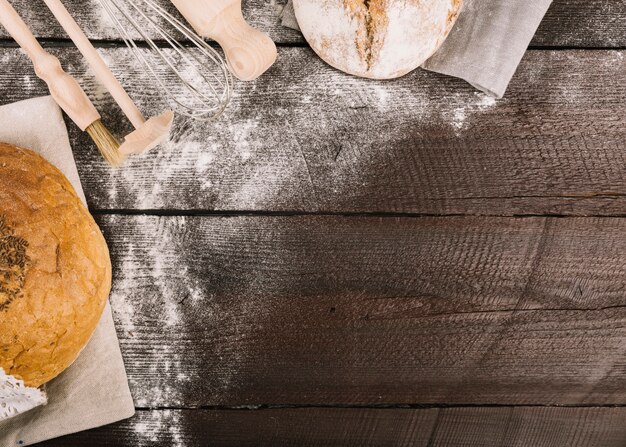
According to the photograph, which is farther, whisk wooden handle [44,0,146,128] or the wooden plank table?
the wooden plank table

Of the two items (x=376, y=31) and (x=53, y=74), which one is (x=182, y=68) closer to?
(x=53, y=74)

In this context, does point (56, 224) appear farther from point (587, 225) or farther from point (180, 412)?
point (587, 225)

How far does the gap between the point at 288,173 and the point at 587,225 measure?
462 millimetres

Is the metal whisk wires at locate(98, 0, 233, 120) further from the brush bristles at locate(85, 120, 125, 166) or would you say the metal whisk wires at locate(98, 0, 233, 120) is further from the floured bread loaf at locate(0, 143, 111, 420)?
the floured bread loaf at locate(0, 143, 111, 420)

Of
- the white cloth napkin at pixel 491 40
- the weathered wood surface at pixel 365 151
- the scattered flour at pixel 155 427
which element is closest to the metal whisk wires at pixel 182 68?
the weathered wood surface at pixel 365 151

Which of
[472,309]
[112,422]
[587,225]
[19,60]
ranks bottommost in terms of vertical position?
[112,422]

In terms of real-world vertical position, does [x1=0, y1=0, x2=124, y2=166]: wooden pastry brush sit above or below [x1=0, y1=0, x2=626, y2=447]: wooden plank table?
above

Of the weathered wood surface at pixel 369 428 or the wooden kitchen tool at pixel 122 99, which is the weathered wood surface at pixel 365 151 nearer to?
the wooden kitchen tool at pixel 122 99

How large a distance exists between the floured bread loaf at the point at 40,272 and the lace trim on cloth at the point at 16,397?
0.8 inches

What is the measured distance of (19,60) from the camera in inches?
34.4

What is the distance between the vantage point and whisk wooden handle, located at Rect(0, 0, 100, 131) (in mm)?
750

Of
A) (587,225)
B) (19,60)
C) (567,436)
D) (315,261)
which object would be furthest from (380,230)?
(19,60)

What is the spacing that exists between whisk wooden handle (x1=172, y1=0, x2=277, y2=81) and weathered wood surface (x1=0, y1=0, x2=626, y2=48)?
14 cm

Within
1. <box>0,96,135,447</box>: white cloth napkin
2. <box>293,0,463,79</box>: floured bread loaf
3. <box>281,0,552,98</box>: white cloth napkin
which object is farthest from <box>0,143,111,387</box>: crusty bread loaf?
<box>281,0,552,98</box>: white cloth napkin
